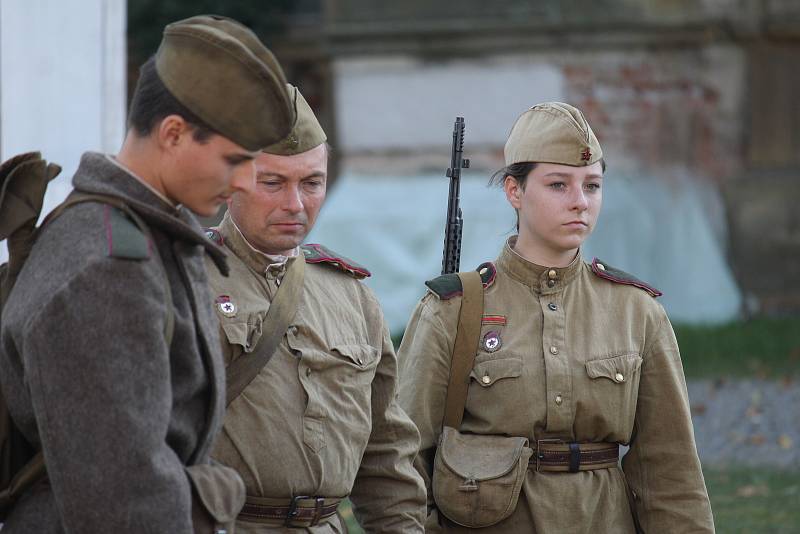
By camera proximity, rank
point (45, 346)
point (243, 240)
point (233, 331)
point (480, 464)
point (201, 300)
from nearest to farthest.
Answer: point (45, 346)
point (201, 300)
point (233, 331)
point (243, 240)
point (480, 464)

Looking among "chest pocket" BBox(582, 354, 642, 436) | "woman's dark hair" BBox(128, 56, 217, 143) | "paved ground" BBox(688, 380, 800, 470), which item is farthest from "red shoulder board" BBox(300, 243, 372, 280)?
"paved ground" BBox(688, 380, 800, 470)

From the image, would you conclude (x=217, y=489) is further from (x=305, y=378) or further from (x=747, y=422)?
(x=747, y=422)

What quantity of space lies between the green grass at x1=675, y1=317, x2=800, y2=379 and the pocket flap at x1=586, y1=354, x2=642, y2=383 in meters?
6.75

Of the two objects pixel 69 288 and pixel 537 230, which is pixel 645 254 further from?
pixel 69 288

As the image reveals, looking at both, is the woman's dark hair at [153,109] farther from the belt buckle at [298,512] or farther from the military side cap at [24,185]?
the belt buckle at [298,512]

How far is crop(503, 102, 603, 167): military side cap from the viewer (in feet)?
13.6

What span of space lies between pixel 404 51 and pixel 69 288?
10.8m

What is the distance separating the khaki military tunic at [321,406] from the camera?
10.9 feet

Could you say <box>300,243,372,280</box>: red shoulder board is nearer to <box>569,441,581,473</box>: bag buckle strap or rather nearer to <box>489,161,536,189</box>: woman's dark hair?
<box>489,161,536,189</box>: woman's dark hair

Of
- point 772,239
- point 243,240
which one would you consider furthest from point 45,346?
point 772,239

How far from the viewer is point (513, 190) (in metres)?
4.29

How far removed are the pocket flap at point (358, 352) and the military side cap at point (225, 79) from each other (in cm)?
100

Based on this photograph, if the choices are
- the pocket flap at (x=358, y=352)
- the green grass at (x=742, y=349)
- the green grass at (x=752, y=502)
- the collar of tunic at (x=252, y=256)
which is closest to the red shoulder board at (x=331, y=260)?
the collar of tunic at (x=252, y=256)

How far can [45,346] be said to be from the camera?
234cm
